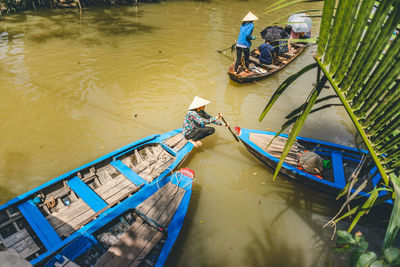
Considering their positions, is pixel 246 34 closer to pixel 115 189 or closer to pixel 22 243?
pixel 115 189

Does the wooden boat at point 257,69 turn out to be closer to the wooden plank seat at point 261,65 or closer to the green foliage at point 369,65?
the wooden plank seat at point 261,65

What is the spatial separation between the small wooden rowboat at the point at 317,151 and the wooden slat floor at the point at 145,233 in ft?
7.61

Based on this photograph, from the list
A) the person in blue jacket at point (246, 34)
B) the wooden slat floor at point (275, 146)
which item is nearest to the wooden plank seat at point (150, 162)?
the wooden slat floor at point (275, 146)

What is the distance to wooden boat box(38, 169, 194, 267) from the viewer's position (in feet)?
10.7

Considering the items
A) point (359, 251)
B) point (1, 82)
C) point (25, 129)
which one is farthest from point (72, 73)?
point (359, 251)

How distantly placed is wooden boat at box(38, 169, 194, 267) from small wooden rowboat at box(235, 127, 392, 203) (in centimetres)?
218

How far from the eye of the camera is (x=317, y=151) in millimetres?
5773

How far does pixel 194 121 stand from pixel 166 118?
1.74 meters

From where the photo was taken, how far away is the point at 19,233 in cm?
343

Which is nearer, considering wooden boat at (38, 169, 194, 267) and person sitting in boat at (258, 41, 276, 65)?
wooden boat at (38, 169, 194, 267)

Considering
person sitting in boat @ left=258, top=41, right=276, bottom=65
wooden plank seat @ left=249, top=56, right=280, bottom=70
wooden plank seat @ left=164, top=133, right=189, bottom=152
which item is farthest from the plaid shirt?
person sitting in boat @ left=258, top=41, right=276, bottom=65

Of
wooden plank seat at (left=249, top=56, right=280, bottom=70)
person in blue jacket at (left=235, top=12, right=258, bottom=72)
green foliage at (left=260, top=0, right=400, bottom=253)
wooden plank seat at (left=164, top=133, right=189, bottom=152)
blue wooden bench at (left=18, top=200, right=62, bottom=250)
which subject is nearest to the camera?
green foliage at (left=260, top=0, right=400, bottom=253)

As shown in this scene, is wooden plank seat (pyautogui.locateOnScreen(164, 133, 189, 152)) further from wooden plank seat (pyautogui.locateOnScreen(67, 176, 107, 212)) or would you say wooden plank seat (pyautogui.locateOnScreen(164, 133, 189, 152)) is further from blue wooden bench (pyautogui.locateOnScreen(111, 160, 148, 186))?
wooden plank seat (pyautogui.locateOnScreen(67, 176, 107, 212))

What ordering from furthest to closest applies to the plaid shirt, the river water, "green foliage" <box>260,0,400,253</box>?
the plaid shirt → the river water → "green foliage" <box>260,0,400,253</box>
